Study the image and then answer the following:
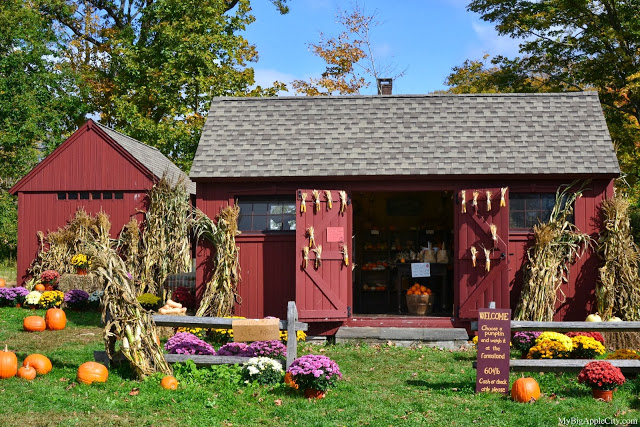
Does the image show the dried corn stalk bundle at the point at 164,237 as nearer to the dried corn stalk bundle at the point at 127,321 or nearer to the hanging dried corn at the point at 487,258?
the hanging dried corn at the point at 487,258

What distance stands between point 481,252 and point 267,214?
3997mm

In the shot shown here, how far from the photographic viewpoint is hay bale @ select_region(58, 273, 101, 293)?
57.6ft

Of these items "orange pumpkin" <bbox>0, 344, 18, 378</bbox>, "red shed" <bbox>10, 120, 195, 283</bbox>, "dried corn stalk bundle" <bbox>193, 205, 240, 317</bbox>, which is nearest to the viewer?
"orange pumpkin" <bbox>0, 344, 18, 378</bbox>

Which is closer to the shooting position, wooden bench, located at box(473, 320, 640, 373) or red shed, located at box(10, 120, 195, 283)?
wooden bench, located at box(473, 320, 640, 373)

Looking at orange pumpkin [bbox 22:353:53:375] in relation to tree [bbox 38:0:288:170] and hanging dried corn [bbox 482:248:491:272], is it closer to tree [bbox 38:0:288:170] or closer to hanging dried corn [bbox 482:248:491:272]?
hanging dried corn [bbox 482:248:491:272]

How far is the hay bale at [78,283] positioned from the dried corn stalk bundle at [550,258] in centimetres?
1034

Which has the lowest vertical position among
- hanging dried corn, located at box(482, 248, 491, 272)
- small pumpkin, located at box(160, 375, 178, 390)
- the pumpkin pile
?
small pumpkin, located at box(160, 375, 178, 390)

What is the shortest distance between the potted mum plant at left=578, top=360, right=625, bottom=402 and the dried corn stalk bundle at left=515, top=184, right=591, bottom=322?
4.26 metres

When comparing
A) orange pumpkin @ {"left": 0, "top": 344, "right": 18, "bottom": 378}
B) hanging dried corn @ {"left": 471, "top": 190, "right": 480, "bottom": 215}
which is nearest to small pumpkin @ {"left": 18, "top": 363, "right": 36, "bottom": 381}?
orange pumpkin @ {"left": 0, "top": 344, "right": 18, "bottom": 378}

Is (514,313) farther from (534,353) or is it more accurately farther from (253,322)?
(253,322)

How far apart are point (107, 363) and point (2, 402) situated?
164 cm

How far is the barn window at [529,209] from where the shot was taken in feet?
43.0

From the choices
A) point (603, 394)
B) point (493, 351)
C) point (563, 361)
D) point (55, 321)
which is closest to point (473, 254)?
point (563, 361)

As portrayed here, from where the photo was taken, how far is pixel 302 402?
318 inches
